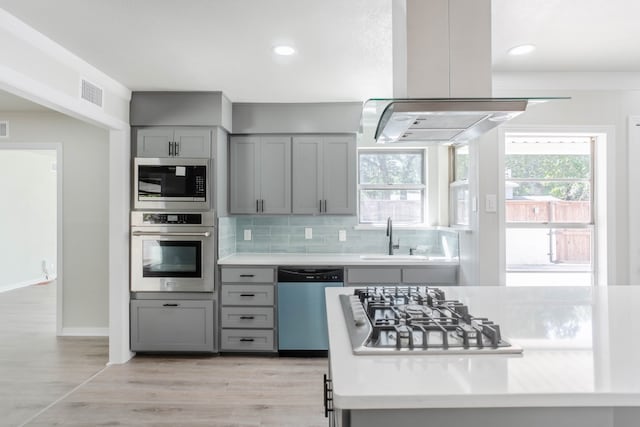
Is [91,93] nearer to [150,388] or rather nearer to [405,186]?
[150,388]

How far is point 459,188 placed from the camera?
159 inches

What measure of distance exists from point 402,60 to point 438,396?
1.29m

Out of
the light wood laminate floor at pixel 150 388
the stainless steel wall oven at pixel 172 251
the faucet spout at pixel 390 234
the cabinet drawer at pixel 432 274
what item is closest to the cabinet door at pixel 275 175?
the stainless steel wall oven at pixel 172 251

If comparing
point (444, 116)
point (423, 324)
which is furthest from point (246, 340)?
point (444, 116)

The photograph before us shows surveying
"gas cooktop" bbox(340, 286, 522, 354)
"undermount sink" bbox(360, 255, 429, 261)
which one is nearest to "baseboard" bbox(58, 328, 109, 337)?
"undermount sink" bbox(360, 255, 429, 261)

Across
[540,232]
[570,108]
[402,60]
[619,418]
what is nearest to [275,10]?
[402,60]

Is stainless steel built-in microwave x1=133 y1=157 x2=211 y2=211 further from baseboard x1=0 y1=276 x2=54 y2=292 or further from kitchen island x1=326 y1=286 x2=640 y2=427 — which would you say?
baseboard x1=0 y1=276 x2=54 y2=292

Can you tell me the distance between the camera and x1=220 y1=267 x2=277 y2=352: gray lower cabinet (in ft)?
12.4

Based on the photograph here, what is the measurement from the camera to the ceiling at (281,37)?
2.21m

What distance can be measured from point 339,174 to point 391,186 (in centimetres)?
69

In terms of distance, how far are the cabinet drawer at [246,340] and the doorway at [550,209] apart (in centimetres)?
216

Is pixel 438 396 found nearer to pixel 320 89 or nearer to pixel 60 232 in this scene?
pixel 320 89

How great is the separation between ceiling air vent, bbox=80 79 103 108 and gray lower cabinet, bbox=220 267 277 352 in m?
1.74

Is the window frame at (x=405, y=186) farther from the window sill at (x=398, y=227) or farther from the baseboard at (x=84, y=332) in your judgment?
the baseboard at (x=84, y=332)
